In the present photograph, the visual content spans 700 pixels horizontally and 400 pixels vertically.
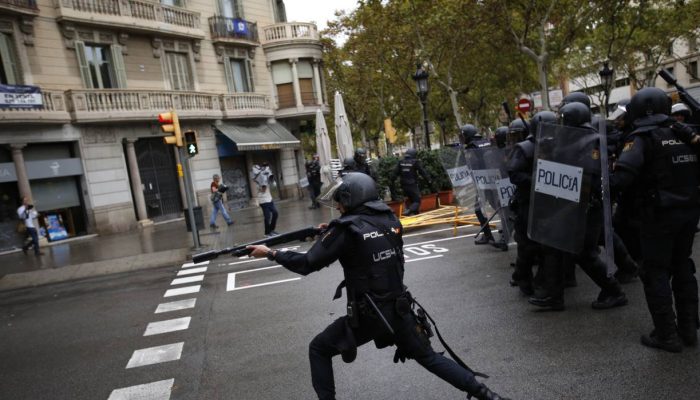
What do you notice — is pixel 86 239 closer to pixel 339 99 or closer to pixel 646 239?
pixel 339 99

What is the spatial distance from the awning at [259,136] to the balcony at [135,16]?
4.17m

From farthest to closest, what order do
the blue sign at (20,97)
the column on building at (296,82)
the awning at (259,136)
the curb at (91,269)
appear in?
1. the column on building at (296,82)
2. the awning at (259,136)
3. the blue sign at (20,97)
4. the curb at (91,269)

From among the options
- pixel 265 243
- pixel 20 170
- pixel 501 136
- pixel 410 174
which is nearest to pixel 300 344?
pixel 265 243

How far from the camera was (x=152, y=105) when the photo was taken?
1906cm

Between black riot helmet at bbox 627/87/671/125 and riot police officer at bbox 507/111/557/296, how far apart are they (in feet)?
3.23

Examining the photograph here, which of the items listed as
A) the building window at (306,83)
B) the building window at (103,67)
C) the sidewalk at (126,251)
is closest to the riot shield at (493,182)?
the sidewalk at (126,251)

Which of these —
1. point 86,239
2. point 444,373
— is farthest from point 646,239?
point 86,239

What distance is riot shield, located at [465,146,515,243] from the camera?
22.4 feet

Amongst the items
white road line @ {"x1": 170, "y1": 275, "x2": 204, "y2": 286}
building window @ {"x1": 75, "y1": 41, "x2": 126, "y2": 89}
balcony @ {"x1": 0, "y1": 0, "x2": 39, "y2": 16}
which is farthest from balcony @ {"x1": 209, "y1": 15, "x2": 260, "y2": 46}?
white road line @ {"x1": 170, "y1": 275, "x2": 204, "y2": 286}

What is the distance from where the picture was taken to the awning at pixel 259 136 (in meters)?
21.8

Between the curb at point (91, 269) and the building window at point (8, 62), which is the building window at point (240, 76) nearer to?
the building window at point (8, 62)

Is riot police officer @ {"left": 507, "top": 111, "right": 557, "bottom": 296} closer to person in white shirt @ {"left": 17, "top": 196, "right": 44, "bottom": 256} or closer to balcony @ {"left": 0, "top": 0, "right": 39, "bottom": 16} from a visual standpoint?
person in white shirt @ {"left": 17, "top": 196, "right": 44, "bottom": 256}

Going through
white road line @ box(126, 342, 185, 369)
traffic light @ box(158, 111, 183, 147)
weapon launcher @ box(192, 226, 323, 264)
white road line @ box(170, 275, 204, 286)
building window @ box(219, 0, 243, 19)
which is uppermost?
building window @ box(219, 0, 243, 19)

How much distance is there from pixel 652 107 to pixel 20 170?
17.7 meters
